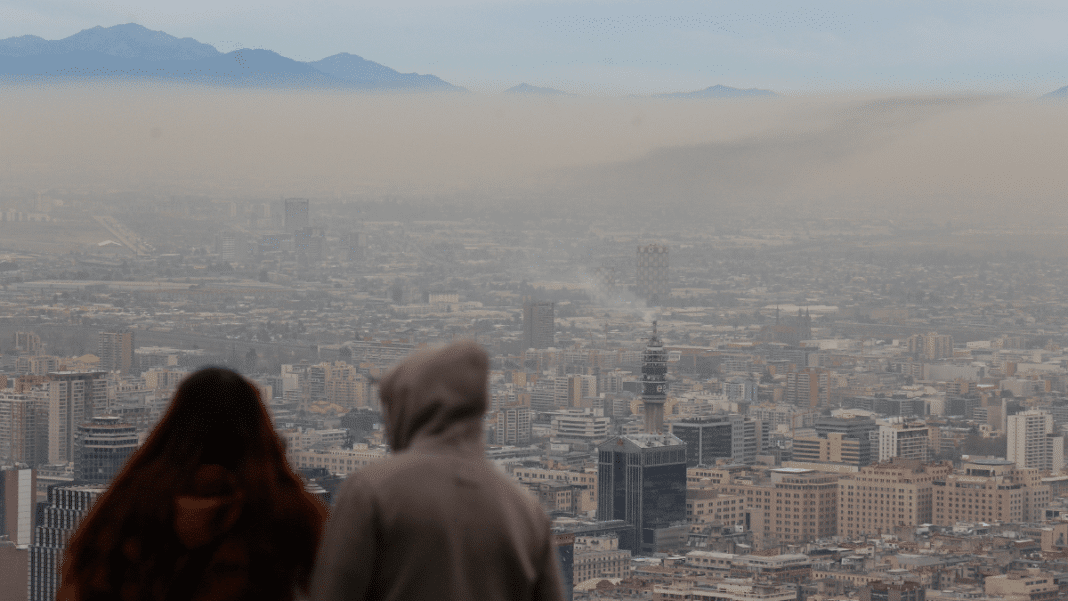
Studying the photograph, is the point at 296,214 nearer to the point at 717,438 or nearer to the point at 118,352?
the point at 118,352

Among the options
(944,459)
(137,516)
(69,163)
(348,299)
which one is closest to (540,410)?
(348,299)

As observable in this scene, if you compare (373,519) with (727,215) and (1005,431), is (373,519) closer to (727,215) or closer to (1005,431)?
(1005,431)

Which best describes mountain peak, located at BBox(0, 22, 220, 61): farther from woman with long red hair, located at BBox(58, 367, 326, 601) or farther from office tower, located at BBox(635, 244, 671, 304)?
woman with long red hair, located at BBox(58, 367, 326, 601)

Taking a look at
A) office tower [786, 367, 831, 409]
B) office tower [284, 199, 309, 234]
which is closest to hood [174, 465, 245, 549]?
office tower [284, 199, 309, 234]

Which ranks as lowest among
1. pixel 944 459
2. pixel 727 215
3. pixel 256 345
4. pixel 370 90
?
pixel 944 459

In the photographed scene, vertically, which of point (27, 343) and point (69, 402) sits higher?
point (27, 343)

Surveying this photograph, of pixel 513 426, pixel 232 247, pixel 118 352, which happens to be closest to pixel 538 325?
pixel 513 426

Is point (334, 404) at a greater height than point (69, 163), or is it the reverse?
point (69, 163)
